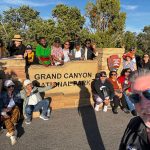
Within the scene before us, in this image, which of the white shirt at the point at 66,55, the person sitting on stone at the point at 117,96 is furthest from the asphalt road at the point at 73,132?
the white shirt at the point at 66,55

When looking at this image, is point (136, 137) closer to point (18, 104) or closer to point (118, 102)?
point (18, 104)

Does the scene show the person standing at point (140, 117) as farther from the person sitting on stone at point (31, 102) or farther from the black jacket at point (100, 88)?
the black jacket at point (100, 88)

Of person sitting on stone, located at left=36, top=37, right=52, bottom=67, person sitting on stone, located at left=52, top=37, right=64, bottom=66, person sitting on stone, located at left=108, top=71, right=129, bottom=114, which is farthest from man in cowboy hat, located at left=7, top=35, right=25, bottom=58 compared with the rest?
person sitting on stone, located at left=108, top=71, right=129, bottom=114

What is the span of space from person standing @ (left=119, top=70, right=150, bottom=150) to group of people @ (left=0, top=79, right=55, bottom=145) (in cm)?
521

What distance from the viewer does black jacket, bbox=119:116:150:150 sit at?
5.99 ft

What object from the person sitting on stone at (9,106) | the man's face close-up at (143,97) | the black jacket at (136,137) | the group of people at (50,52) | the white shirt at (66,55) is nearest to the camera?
the man's face close-up at (143,97)

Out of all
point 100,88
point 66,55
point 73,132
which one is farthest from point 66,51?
point 73,132

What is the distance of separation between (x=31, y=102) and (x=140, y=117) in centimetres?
674

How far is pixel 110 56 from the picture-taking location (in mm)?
11359

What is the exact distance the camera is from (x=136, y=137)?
1.91 m

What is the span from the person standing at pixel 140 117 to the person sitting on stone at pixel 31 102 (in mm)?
6440

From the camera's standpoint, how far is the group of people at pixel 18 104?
7305mm

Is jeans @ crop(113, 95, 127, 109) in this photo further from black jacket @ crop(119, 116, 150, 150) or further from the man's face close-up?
the man's face close-up

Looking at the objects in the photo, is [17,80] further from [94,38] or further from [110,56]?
[94,38]
